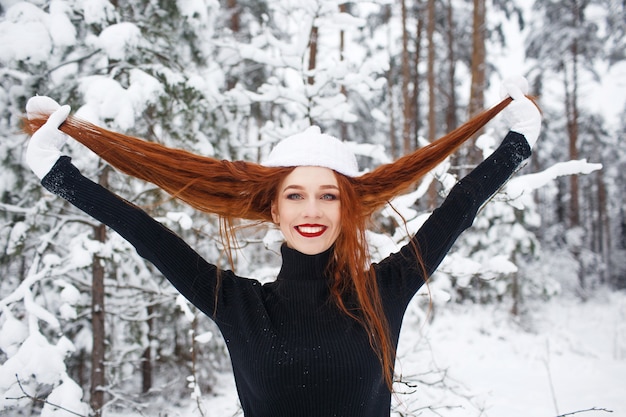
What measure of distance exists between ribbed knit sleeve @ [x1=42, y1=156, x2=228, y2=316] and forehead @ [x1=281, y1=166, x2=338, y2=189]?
60 centimetres

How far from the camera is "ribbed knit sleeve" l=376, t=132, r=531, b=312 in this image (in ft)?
6.39

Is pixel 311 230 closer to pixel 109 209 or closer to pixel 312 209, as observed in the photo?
pixel 312 209

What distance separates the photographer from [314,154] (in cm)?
192

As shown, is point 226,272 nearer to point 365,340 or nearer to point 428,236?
point 365,340

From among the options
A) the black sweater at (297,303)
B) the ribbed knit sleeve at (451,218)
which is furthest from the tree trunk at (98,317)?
the ribbed knit sleeve at (451,218)

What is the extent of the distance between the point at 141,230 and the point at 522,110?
188 centimetres

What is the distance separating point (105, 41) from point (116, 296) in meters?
2.97

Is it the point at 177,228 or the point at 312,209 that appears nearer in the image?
the point at 312,209

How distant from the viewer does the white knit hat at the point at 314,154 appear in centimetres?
191

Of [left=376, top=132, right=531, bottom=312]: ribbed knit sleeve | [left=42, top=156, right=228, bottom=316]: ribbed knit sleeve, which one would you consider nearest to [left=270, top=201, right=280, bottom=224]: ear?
[left=42, top=156, right=228, bottom=316]: ribbed knit sleeve

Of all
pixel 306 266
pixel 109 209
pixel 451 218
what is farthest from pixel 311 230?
pixel 109 209

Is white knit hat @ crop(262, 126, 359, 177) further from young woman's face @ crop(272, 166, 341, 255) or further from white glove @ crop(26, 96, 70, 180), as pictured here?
white glove @ crop(26, 96, 70, 180)

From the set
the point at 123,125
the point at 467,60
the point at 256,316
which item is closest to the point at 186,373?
the point at 123,125

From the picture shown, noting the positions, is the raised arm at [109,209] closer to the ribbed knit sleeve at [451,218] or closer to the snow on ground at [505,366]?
the ribbed knit sleeve at [451,218]
